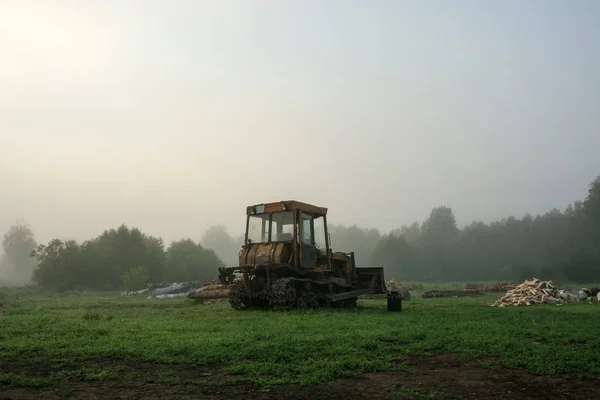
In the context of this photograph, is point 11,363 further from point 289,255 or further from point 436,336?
point 289,255

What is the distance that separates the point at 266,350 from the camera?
26.0 feet

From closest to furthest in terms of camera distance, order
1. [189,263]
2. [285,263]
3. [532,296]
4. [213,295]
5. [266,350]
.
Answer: [266,350] < [285,263] < [532,296] < [213,295] < [189,263]

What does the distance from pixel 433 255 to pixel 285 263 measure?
276ft

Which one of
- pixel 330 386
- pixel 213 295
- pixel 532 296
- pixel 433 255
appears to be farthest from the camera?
pixel 433 255

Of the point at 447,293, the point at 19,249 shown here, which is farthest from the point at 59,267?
the point at 19,249

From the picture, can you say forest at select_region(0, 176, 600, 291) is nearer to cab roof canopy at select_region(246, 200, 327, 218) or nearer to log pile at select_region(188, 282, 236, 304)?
log pile at select_region(188, 282, 236, 304)

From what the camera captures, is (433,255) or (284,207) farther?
(433,255)

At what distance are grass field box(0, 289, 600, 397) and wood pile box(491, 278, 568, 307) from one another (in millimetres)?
10202

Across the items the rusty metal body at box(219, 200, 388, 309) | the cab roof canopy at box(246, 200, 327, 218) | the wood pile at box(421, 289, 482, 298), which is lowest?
the wood pile at box(421, 289, 482, 298)

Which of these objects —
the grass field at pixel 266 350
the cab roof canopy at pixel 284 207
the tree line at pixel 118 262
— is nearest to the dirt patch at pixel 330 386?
the grass field at pixel 266 350

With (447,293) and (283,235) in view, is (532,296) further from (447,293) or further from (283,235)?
(283,235)

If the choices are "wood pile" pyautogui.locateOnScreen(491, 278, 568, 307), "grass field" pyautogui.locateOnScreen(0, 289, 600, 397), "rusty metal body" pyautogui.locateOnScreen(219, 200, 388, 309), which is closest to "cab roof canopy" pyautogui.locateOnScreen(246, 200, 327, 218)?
"rusty metal body" pyautogui.locateOnScreen(219, 200, 388, 309)

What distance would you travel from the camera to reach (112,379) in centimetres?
629

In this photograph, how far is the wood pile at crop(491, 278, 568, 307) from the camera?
21359mm
